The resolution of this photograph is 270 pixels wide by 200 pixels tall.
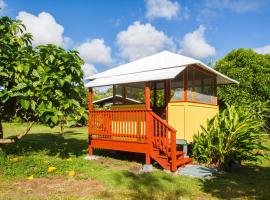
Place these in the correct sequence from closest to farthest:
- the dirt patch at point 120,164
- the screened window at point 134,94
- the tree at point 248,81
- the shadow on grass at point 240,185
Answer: the shadow on grass at point 240,185, the dirt patch at point 120,164, the screened window at point 134,94, the tree at point 248,81

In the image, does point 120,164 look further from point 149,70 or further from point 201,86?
point 201,86

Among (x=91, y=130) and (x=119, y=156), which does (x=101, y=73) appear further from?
(x=119, y=156)

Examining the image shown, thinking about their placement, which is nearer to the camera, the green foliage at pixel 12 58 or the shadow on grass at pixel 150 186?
the shadow on grass at pixel 150 186

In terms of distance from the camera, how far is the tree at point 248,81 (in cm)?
2150

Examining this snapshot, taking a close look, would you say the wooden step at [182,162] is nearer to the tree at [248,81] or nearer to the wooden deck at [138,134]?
the wooden deck at [138,134]

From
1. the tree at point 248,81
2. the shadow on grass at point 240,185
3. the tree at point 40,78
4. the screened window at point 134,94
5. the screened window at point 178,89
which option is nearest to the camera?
the shadow on grass at point 240,185

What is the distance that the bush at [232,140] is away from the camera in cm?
953

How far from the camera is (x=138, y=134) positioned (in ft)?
33.1

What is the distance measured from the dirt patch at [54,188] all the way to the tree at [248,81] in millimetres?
15135

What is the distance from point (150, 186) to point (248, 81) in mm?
16230

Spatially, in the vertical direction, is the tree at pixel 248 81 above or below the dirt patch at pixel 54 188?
above

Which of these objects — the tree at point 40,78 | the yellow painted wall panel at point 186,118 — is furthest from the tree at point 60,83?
the yellow painted wall panel at point 186,118

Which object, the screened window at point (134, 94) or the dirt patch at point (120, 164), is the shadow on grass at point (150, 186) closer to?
the dirt patch at point (120, 164)

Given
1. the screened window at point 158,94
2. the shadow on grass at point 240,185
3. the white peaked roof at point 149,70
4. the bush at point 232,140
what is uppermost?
the white peaked roof at point 149,70
